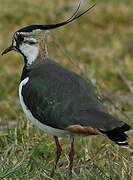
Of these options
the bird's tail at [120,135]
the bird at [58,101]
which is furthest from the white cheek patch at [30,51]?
the bird's tail at [120,135]

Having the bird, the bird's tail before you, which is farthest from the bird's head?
the bird's tail

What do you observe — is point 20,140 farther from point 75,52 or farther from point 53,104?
point 75,52

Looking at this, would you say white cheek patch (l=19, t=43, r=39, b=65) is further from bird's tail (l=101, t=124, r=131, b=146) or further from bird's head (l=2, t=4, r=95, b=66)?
bird's tail (l=101, t=124, r=131, b=146)

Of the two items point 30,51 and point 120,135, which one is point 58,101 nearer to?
point 120,135

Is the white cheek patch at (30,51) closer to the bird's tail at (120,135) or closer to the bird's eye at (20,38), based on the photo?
the bird's eye at (20,38)

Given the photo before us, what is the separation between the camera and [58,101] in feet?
12.3

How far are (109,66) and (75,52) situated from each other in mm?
839

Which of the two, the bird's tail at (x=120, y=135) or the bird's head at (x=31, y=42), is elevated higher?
the bird's head at (x=31, y=42)

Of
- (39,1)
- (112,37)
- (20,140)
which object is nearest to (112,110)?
(20,140)

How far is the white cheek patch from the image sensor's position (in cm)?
422

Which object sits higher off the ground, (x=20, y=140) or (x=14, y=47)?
(x=14, y=47)

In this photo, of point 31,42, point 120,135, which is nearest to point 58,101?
point 120,135

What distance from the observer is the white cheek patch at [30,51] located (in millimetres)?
4219

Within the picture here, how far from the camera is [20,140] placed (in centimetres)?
475
